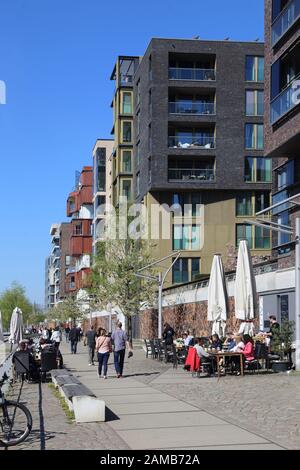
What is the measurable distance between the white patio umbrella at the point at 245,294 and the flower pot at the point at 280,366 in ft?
7.27

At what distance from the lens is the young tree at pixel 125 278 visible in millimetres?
49188

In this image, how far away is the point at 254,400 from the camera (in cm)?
1472

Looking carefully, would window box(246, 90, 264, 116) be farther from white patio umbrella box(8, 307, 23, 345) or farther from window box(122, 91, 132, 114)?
white patio umbrella box(8, 307, 23, 345)

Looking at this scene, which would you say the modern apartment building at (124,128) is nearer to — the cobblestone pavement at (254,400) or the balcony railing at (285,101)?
the balcony railing at (285,101)

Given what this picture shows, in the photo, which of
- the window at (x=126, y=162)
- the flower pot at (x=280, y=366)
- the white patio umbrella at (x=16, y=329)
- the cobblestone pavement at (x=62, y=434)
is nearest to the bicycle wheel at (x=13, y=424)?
the cobblestone pavement at (x=62, y=434)

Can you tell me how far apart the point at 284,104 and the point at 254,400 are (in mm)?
17240

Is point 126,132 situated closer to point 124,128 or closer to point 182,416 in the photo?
point 124,128

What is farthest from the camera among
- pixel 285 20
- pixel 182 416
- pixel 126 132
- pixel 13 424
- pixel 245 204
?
pixel 126 132

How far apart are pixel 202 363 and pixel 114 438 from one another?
1149 centimetres

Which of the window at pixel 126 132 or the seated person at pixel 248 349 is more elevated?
the window at pixel 126 132

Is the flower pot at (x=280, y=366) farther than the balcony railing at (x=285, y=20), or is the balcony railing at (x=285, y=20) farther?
the balcony railing at (x=285, y=20)

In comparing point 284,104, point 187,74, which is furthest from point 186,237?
point 284,104

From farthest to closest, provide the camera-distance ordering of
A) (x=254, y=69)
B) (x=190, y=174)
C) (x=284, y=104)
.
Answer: (x=254, y=69) → (x=190, y=174) → (x=284, y=104)

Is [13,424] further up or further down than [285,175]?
further down
